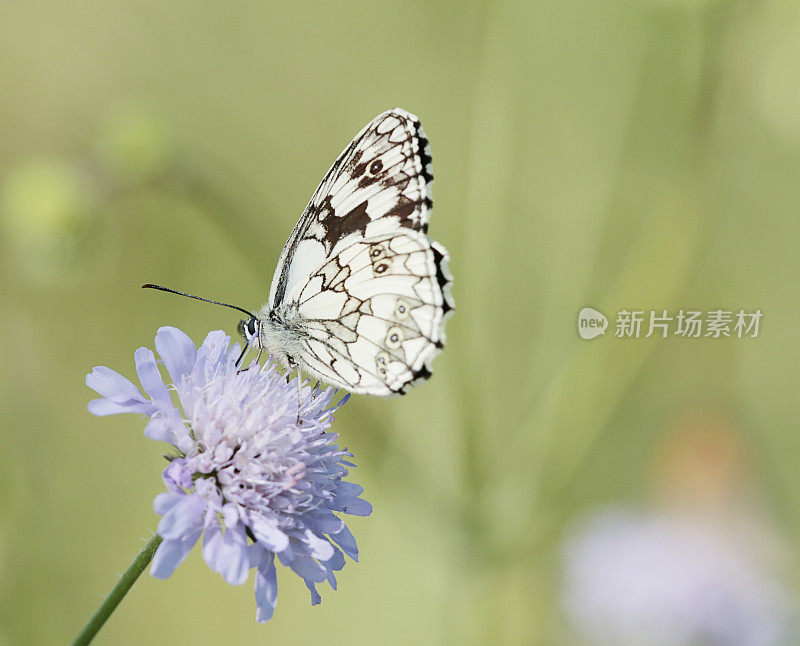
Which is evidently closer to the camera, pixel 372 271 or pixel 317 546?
pixel 317 546

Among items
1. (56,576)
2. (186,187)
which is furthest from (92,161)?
(56,576)

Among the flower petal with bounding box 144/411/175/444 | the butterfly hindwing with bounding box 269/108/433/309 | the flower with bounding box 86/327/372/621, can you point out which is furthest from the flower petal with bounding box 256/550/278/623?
the butterfly hindwing with bounding box 269/108/433/309

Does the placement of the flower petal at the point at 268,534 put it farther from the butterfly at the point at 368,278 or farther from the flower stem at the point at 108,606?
the butterfly at the point at 368,278

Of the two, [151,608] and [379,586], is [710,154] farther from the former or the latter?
[151,608]

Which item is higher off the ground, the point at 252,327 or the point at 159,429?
the point at 252,327

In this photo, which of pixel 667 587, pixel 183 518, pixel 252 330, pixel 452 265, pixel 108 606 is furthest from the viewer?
pixel 452 265

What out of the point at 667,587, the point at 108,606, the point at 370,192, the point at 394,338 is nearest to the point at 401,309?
the point at 394,338

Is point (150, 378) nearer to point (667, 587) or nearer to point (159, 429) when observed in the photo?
point (159, 429)
